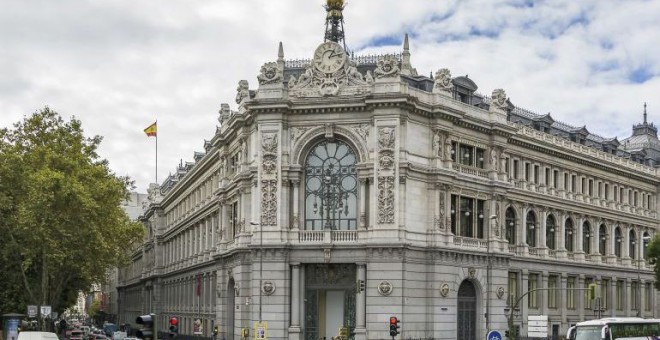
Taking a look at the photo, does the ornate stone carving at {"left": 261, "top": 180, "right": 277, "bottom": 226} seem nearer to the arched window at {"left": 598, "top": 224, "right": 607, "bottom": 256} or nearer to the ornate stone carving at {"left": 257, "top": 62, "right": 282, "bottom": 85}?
the ornate stone carving at {"left": 257, "top": 62, "right": 282, "bottom": 85}

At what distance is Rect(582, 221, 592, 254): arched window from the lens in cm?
9412

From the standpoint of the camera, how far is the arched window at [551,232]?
88.8m

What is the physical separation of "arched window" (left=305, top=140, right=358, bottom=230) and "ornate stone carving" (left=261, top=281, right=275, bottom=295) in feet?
→ 15.7

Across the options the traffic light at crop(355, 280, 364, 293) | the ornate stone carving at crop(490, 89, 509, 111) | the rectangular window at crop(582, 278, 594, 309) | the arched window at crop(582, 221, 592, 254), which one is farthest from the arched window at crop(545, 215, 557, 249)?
the traffic light at crop(355, 280, 364, 293)

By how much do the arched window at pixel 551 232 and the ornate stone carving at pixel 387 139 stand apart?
2513cm

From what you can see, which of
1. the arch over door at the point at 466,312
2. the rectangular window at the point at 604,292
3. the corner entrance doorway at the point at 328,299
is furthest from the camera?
the rectangular window at the point at 604,292

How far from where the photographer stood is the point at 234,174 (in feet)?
271

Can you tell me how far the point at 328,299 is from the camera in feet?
234

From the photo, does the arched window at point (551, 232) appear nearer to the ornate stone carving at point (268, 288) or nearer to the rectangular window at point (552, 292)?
the rectangular window at point (552, 292)

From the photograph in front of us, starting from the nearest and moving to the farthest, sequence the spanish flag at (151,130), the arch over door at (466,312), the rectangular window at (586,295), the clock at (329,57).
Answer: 1. the clock at (329,57)
2. the arch over door at (466,312)
3. the rectangular window at (586,295)
4. the spanish flag at (151,130)

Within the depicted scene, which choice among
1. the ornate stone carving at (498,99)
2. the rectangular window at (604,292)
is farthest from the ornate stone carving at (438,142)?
the rectangular window at (604,292)

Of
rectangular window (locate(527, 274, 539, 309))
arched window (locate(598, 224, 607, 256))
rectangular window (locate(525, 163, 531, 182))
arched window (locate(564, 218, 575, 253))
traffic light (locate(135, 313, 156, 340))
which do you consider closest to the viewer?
traffic light (locate(135, 313, 156, 340))

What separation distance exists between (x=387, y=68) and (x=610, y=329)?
2337 cm

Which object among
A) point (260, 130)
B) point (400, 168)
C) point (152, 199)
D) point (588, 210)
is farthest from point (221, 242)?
point (152, 199)
